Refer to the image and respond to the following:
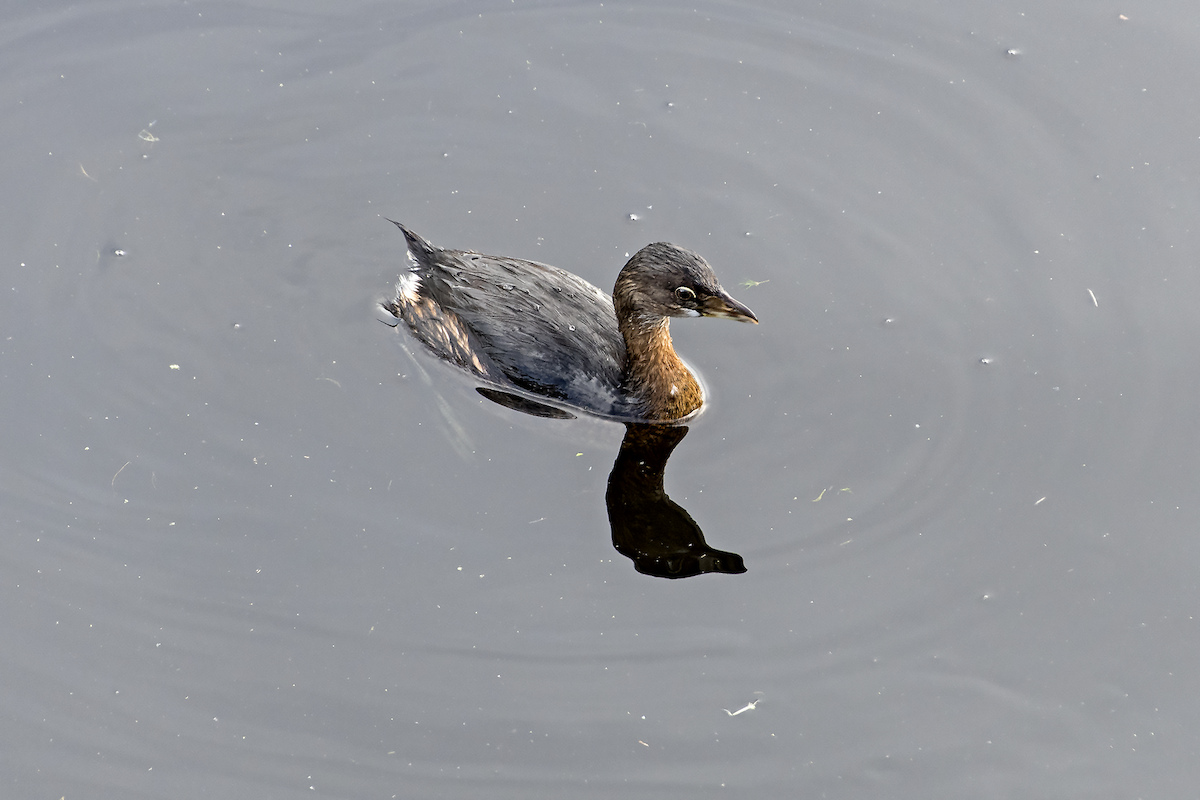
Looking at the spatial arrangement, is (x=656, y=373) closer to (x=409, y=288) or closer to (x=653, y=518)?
(x=653, y=518)

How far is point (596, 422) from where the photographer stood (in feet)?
20.4

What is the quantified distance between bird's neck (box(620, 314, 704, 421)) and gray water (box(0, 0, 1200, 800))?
227 mm

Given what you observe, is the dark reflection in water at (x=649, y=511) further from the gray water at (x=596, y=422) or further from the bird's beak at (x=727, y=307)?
the bird's beak at (x=727, y=307)

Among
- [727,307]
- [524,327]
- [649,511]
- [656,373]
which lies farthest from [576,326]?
[649,511]

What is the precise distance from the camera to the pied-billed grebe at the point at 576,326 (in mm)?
5879

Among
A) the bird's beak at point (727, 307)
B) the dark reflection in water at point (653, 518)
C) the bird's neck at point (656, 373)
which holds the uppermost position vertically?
the bird's beak at point (727, 307)

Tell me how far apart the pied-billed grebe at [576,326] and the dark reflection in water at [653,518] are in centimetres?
16

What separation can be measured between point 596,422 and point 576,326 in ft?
1.78

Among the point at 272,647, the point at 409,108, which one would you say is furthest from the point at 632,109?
the point at 272,647

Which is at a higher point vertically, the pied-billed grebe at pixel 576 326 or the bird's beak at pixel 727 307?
the bird's beak at pixel 727 307

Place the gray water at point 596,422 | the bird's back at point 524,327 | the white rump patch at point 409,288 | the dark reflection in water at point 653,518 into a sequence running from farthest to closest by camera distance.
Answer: the white rump patch at point 409,288 → the bird's back at point 524,327 → the dark reflection in water at point 653,518 → the gray water at point 596,422

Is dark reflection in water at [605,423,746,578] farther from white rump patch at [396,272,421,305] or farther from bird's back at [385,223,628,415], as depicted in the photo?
white rump patch at [396,272,421,305]

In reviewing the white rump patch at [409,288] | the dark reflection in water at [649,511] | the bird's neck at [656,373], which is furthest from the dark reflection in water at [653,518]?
the white rump patch at [409,288]

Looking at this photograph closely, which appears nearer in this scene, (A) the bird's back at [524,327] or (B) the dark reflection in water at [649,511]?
(B) the dark reflection in water at [649,511]
